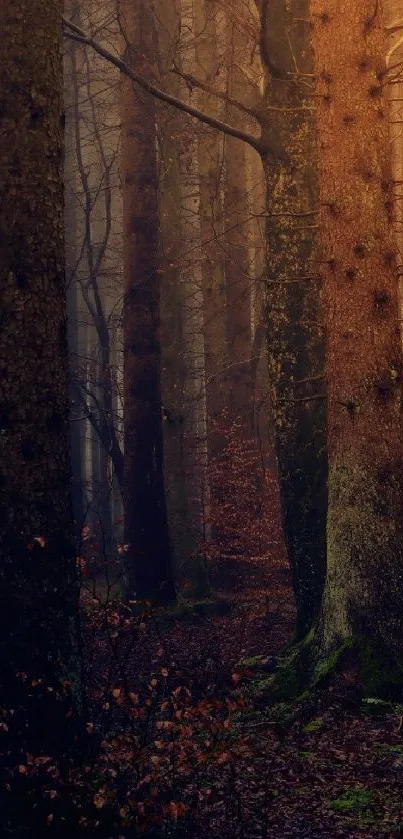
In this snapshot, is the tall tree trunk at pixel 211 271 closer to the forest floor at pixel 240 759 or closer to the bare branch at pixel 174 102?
the bare branch at pixel 174 102

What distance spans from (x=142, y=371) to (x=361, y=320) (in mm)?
6461

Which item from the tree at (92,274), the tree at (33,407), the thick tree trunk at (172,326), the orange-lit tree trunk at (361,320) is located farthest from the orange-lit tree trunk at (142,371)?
the tree at (33,407)

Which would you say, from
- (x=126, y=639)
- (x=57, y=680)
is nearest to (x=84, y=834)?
(x=57, y=680)

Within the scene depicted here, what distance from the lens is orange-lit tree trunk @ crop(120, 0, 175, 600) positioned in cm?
1312

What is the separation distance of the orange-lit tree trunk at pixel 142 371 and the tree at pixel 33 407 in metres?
7.82

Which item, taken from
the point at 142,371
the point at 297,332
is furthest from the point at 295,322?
the point at 142,371

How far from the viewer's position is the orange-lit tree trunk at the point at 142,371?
1312 centimetres

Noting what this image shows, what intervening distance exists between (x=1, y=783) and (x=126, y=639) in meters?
6.98

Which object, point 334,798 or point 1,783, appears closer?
point 1,783

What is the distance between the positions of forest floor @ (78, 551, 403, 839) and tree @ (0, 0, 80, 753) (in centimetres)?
42

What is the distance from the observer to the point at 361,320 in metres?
7.17

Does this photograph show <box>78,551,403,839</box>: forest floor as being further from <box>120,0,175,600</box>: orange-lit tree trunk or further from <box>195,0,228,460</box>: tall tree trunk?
<box>195,0,228,460</box>: tall tree trunk

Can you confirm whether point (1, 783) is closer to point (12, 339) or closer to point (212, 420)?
point (12, 339)

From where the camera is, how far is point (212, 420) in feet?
54.0
